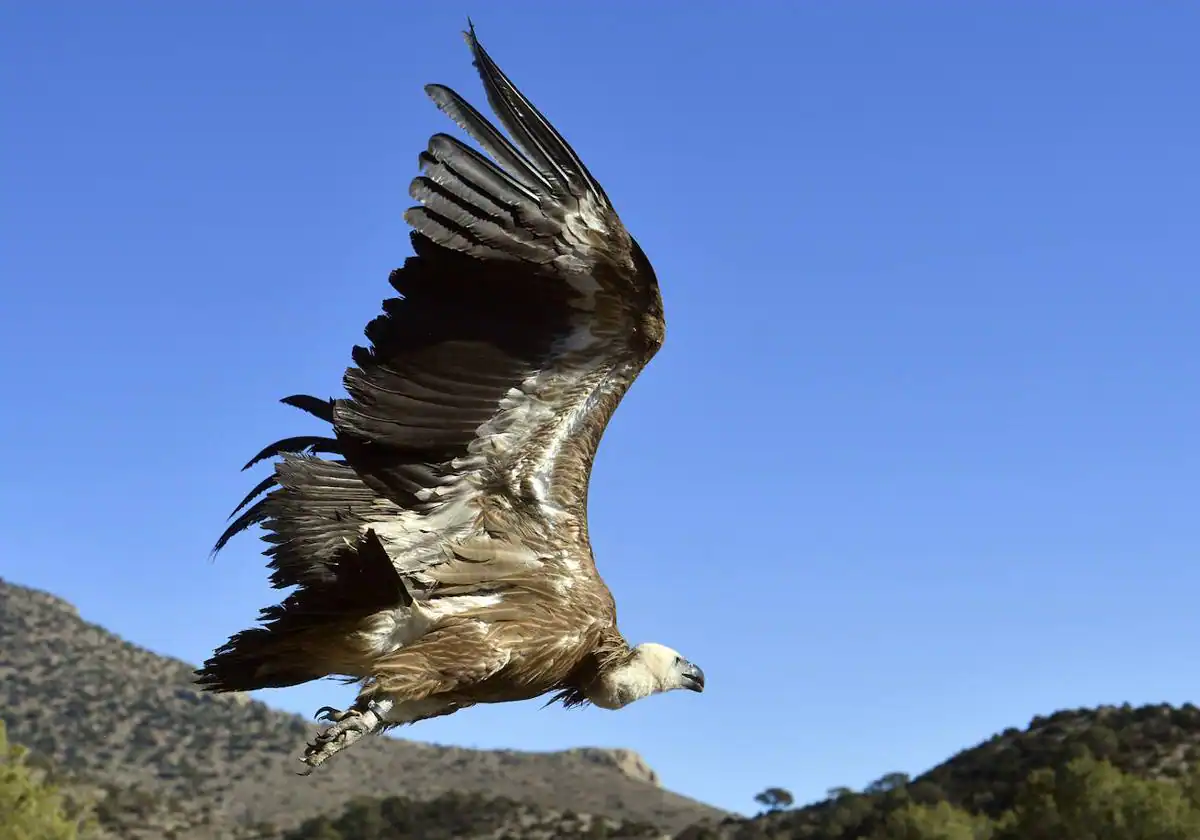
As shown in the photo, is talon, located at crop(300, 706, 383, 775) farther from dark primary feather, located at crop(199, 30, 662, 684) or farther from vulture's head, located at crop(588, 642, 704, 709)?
vulture's head, located at crop(588, 642, 704, 709)

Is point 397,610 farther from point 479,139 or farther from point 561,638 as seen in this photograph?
point 479,139

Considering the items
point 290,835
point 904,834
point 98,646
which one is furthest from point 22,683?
point 904,834

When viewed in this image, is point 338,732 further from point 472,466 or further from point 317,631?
point 472,466

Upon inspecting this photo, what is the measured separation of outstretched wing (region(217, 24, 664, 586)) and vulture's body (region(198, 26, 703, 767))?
1cm

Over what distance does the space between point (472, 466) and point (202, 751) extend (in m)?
70.4

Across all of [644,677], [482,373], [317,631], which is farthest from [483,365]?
[644,677]

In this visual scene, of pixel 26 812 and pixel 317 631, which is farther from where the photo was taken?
pixel 26 812

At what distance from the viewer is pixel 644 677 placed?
37.1 ft

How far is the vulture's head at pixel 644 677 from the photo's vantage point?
11086mm

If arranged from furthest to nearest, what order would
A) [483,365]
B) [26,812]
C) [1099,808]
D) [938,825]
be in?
[938,825], [1099,808], [26,812], [483,365]

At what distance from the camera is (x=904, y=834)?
4669cm

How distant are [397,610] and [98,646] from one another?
79.0m

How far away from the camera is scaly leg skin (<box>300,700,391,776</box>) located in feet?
29.9

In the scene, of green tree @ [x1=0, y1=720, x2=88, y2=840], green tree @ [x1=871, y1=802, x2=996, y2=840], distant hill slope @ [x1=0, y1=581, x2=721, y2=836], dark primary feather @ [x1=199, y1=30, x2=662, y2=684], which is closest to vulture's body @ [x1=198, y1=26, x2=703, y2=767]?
dark primary feather @ [x1=199, y1=30, x2=662, y2=684]
